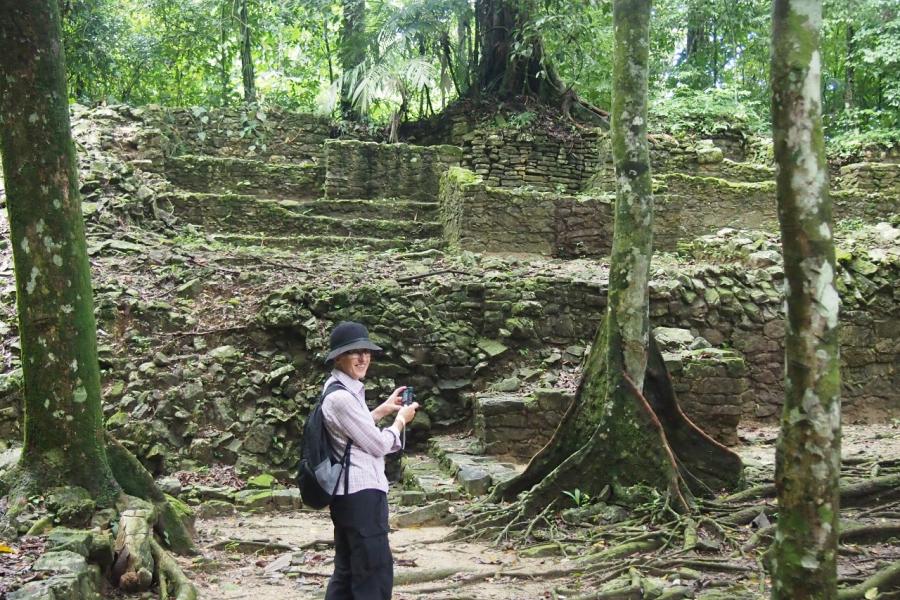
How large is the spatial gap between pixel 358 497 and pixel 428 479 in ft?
13.5

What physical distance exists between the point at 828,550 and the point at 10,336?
775 cm

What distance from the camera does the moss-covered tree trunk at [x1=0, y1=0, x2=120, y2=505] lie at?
4.57m

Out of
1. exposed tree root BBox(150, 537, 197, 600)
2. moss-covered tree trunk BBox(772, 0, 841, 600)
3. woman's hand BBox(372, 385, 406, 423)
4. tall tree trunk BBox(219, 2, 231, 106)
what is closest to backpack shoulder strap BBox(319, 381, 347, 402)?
woman's hand BBox(372, 385, 406, 423)

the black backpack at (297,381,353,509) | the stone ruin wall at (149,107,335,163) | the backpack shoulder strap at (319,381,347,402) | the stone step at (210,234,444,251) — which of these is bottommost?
the black backpack at (297,381,353,509)

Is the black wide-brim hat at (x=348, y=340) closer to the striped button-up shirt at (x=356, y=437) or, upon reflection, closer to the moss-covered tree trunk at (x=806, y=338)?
the striped button-up shirt at (x=356, y=437)

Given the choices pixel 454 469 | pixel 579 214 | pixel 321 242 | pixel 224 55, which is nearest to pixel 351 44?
pixel 224 55

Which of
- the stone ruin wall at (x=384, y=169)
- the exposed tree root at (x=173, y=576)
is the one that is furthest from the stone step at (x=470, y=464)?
the stone ruin wall at (x=384, y=169)

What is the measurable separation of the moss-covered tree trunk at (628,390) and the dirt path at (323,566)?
83 centimetres

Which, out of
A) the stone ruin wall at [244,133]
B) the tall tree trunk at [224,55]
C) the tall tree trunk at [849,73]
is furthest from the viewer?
the tall tree trunk at [849,73]

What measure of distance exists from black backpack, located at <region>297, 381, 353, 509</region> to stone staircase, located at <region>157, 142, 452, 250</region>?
968 centimetres

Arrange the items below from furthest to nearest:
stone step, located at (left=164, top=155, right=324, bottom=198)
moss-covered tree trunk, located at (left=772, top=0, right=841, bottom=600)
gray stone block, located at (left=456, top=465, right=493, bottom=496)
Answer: stone step, located at (left=164, top=155, right=324, bottom=198) → gray stone block, located at (left=456, top=465, right=493, bottom=496) → moss-covered tree trunk, located at (left=772, top=0, right=841, bottom=600)

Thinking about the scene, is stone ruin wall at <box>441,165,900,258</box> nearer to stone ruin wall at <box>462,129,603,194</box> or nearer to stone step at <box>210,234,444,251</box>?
stone step at <box>210,234,444,251</box>

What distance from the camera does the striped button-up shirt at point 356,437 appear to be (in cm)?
347

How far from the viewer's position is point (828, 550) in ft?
10.4
